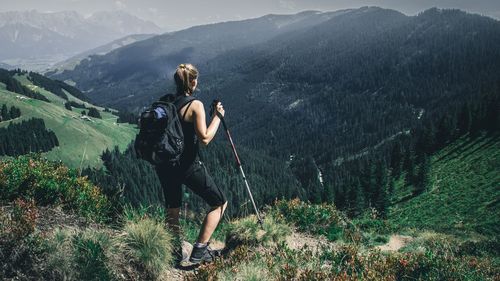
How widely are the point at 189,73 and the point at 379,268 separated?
478cm

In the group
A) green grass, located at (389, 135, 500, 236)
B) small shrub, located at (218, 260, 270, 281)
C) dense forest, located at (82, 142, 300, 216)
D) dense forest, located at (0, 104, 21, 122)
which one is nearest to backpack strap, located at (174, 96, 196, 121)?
small shrub, located at (218, 260, 270, 281)

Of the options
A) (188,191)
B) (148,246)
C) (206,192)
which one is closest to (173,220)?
(148,246)

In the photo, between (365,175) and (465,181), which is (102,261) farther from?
(365,175)

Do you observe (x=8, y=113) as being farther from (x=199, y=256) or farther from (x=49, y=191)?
(x=199, y=256)

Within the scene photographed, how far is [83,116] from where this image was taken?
181125mm

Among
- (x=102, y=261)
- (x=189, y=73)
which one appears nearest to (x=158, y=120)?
(x=189, y=73)

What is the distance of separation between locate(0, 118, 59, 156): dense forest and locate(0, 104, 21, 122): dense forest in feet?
30.2

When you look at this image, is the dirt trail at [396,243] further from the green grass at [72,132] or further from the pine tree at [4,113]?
the pine tree at [4,113]

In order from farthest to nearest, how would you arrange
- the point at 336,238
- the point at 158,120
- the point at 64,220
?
the point at 336,238 → the point at 64,220 → the point at 158,120

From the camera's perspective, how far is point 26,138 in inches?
5103

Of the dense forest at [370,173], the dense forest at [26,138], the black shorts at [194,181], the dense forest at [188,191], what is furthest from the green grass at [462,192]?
the dense forest at [26,138]

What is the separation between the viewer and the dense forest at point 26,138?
124 meters

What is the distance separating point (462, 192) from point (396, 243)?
68181 mm

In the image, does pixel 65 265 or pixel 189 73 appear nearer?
pixel 65 265
